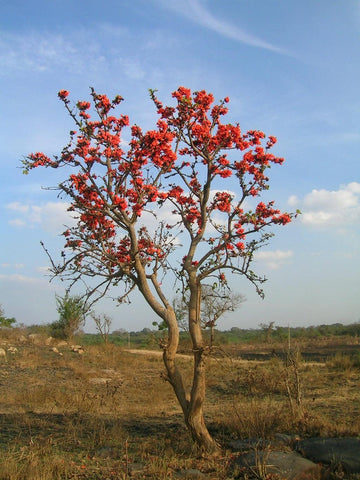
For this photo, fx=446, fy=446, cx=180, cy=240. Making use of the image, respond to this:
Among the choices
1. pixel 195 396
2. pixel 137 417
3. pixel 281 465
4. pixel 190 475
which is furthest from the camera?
pixel 137 417

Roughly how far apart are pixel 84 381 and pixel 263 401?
19.2 feet

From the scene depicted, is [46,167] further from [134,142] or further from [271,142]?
[271,142]

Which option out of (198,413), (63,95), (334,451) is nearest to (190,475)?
(198,413)

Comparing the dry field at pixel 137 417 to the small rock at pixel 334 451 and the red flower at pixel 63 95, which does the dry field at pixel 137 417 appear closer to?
the small rock at pixel 334 451

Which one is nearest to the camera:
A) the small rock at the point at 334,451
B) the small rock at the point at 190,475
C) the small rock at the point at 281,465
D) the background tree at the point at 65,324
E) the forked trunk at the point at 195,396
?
the small rock at the point at 190,475

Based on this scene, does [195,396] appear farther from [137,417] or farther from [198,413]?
[137,417]

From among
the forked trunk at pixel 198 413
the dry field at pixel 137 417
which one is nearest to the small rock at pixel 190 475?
the dry field at pixel 137 417

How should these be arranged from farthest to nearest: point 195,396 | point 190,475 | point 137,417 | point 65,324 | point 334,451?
point 65,324
point 137,417
point 195,396
point 334,451
point 190,475

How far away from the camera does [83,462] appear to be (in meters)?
5.55

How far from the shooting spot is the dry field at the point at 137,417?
5254 millimetres

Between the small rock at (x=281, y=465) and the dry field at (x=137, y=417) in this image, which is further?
the dry field at (x=137, y=417)

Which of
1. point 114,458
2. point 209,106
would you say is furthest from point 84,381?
point 209,106

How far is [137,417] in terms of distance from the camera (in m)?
8.73

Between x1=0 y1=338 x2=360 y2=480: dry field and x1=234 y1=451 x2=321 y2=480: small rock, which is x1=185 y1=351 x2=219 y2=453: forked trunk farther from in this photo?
x1=234 y1=451 x2=321 y2=480: small rock
